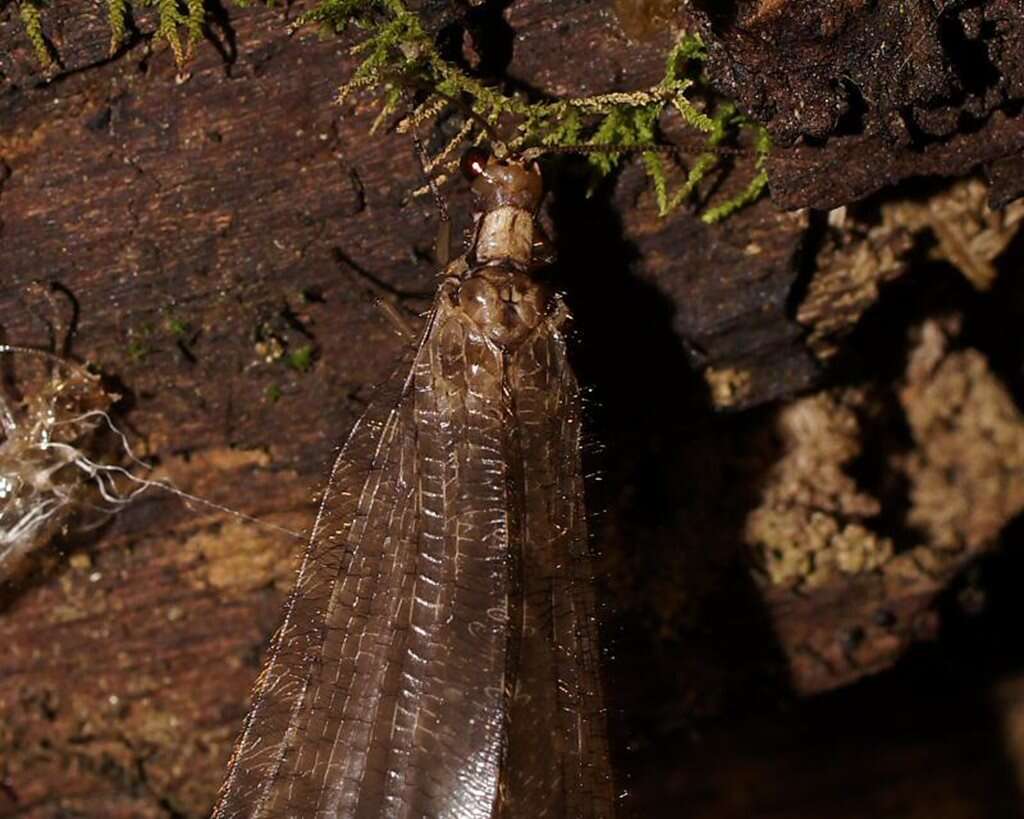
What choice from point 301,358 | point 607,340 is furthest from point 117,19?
point 607,340

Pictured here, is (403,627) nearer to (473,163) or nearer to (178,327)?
(178,327)

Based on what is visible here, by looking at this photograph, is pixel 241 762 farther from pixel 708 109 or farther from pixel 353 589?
pixel 708 109

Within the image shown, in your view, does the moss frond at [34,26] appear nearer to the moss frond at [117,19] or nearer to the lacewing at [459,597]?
the moss frond at [117,19]

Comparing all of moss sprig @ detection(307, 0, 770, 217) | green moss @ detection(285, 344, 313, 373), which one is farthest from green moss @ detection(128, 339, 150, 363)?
moss sprig @ detection(307, 0, 770, 217)

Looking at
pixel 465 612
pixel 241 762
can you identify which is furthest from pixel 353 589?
pixel 241 762

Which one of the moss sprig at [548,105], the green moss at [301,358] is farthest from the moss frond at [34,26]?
the green moss at [301,358]

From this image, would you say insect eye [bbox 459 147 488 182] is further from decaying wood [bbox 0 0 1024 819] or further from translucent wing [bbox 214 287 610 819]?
translucent wing [bbox 214 287 610 819]
